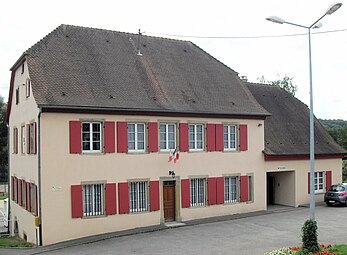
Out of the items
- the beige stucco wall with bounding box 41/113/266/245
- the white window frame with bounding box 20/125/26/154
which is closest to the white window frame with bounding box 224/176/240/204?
the beige stucco wall with bounding box 41/113/266/245

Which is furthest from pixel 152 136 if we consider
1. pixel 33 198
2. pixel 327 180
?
pixel 327 180

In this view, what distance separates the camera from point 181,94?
25.6 metres

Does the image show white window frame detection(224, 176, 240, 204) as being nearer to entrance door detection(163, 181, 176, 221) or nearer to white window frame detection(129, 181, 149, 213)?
entrance door detection(163, 181, 176, 221)

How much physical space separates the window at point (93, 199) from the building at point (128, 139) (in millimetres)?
47

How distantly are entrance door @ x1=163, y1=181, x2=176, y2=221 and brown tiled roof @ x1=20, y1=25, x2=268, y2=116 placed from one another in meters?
3.86

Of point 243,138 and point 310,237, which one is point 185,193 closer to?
point 243,138

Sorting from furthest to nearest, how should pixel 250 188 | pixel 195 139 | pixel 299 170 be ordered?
pixel 299 170 → pixel 250 188 → pixel 195 139

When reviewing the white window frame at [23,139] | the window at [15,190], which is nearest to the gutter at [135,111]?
the white window frame at [23,139]

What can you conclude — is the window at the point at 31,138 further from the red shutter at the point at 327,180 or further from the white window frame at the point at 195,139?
the red shutter at the point at 327,180

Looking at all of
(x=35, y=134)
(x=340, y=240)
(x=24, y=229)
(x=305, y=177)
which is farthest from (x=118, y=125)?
(x=305, y=177)

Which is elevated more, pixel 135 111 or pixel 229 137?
pixel 135 111

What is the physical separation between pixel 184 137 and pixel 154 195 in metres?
3.42

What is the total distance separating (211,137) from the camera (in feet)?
84.1

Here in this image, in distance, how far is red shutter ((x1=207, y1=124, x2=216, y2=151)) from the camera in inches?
1006
